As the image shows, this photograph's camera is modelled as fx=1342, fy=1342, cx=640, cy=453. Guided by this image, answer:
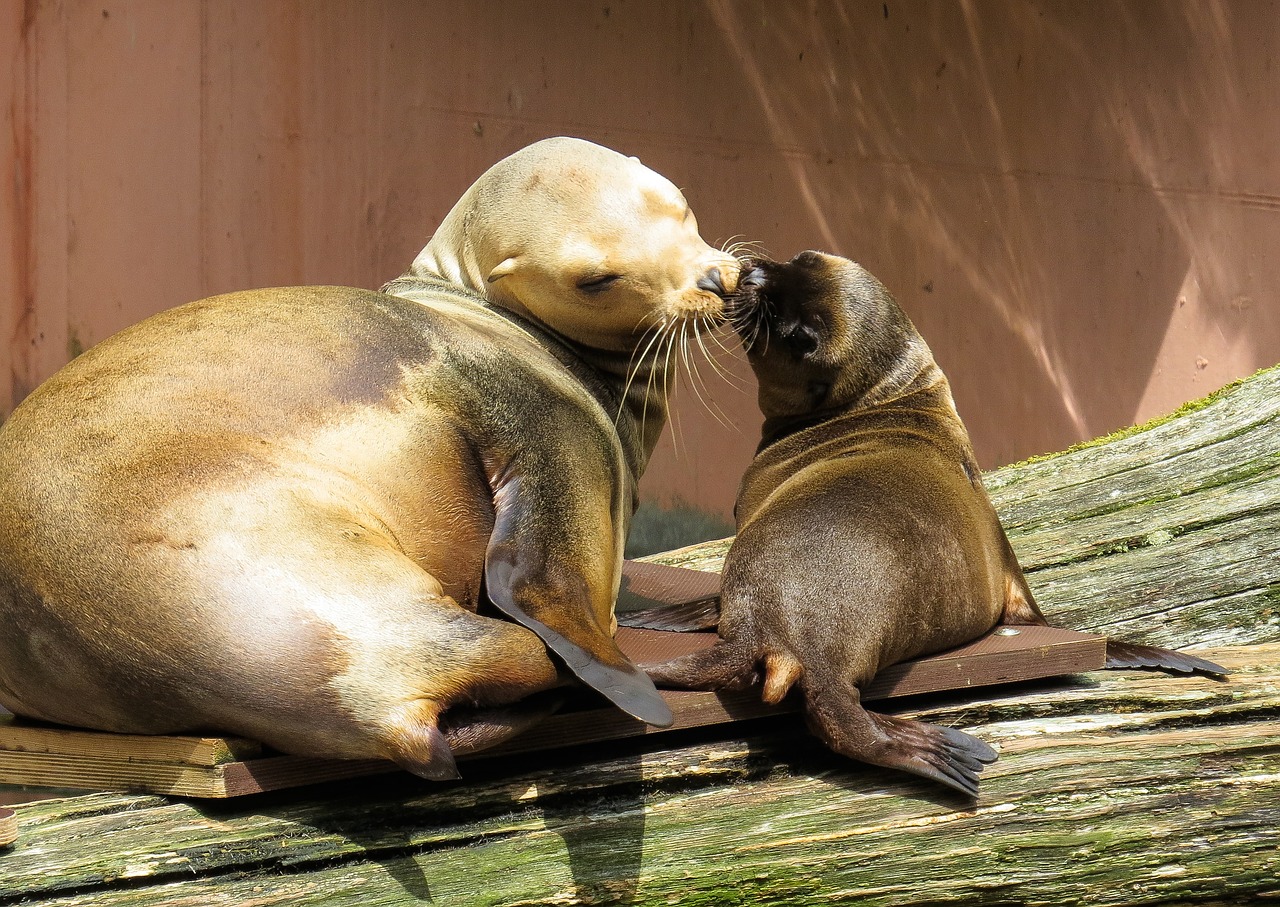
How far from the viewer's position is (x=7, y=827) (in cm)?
230

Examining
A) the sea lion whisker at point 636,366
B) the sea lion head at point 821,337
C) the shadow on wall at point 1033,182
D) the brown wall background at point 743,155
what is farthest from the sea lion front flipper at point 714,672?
the shadow on wall at point 1033,182

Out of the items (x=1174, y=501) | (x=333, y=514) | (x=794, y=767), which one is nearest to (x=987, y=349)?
(x=1174, y=501)

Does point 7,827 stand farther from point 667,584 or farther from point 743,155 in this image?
point 743,155

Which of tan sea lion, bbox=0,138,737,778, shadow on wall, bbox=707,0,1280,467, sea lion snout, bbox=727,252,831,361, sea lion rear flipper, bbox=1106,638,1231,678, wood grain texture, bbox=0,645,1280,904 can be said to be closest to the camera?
tan sea lion, bbox=0,138,737,778

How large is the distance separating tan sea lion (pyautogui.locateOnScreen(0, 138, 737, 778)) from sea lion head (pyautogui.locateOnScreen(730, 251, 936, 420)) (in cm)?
111

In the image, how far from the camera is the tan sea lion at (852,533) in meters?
2.71

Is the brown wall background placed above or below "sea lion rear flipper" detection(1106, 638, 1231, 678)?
above

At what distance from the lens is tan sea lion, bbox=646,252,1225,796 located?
2.71 metres

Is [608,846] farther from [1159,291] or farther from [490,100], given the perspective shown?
[1159,291]

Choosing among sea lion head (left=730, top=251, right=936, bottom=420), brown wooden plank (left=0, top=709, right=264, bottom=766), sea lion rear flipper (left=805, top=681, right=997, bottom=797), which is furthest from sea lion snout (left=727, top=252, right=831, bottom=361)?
brown wooden plank (left=0, top=709, right=264, bottom=766)

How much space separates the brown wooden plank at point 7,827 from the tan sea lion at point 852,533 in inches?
47.5

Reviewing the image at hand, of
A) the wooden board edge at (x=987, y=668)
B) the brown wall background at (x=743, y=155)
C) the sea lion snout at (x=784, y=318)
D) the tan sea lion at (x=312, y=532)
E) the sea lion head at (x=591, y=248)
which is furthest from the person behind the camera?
the brown wall background at (x=743, y=155)

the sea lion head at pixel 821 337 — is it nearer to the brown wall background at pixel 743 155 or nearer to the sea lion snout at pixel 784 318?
the sea lion snout at pixel 784 318

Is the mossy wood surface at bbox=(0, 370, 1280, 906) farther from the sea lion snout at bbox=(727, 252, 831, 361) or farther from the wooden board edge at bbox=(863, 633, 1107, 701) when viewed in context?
the sea lion snout at bbox=(727, 252, 831, 361)
